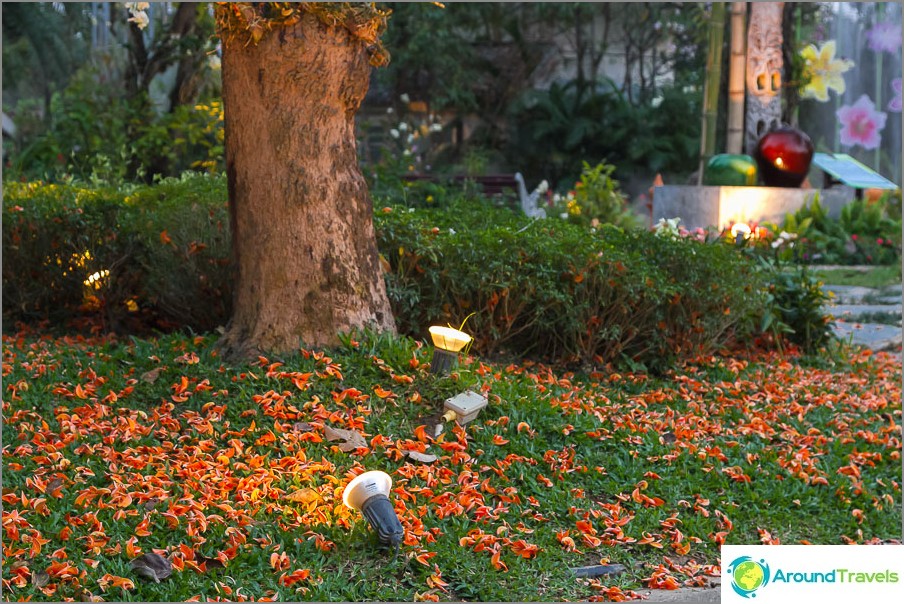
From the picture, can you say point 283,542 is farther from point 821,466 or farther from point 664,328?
point 664,328

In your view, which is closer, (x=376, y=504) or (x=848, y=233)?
(x=376, y=504)

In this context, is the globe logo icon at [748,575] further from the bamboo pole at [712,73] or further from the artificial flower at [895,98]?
the artificial flower at [895,98]

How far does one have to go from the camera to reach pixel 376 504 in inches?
119

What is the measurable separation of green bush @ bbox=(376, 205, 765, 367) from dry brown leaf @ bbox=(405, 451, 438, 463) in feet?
4.51

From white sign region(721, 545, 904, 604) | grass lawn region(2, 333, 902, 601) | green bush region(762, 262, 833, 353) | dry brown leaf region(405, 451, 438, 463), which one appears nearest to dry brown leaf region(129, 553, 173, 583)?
grass lawn region(2, 333, 902, 601)

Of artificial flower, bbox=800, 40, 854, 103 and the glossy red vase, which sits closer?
the glossy red vase

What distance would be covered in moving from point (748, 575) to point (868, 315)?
5.56 meters

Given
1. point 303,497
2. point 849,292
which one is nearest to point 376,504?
point 303,497

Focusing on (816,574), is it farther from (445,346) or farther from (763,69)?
(763,69)

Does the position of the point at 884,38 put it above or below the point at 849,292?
above

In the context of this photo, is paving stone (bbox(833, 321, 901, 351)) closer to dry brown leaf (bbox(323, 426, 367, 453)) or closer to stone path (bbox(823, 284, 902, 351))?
stone path (bbox(823, 284, 902, 351))

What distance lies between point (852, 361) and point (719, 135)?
10.1m

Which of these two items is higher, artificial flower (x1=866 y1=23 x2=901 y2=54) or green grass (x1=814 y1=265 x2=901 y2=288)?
artificial flower (x1=866 y1=23 x2=901 y2=54)

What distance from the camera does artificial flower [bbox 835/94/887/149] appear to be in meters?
15.7
